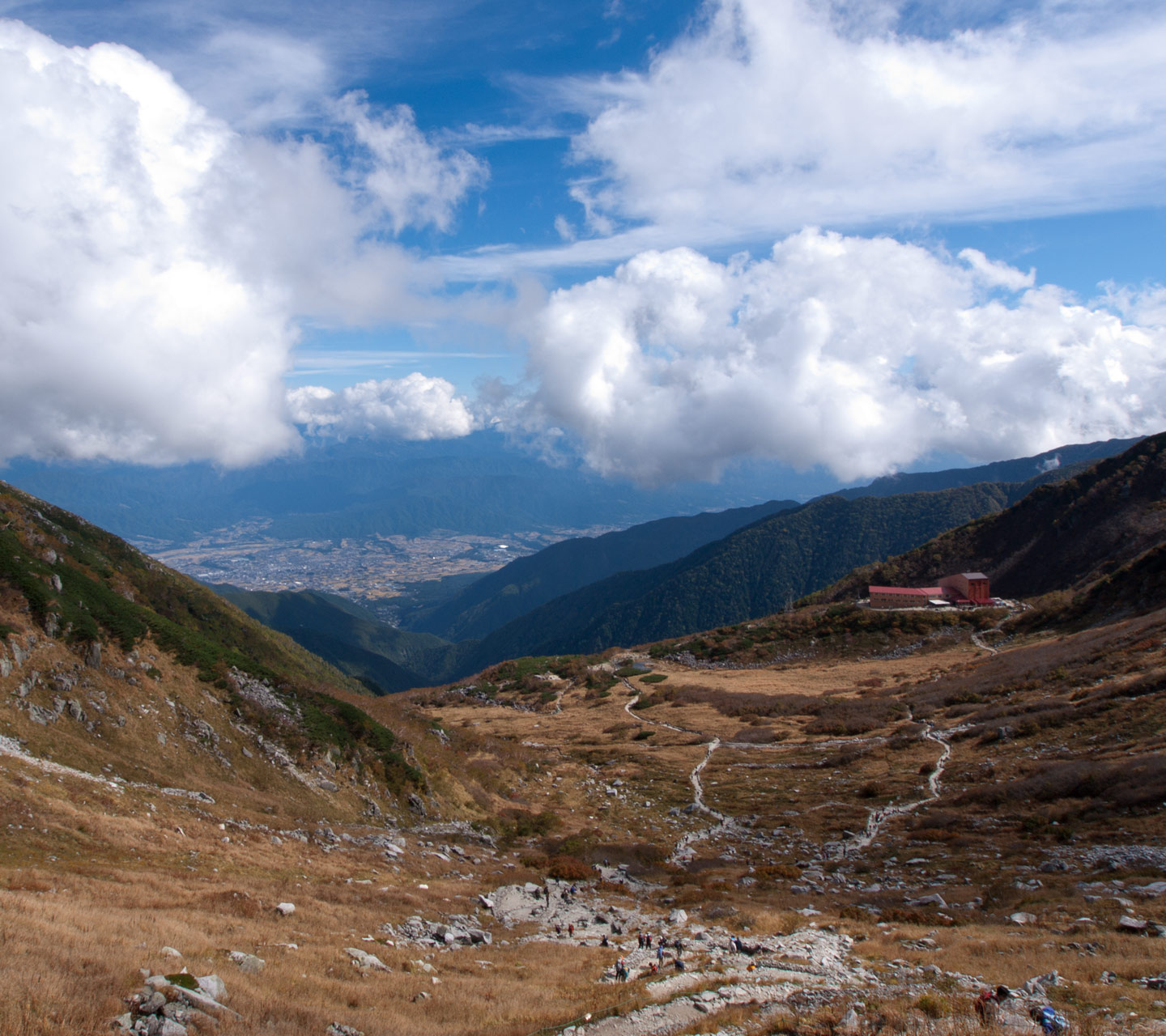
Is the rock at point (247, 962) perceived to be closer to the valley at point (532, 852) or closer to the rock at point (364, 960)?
the valley at point (532, 852)

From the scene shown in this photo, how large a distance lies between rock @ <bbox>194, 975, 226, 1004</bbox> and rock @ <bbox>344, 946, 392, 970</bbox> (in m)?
3.12

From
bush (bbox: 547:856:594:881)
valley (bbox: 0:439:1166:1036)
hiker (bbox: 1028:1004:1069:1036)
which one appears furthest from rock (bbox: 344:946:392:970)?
hiker (bbox: 1028:1004:1069:1036)

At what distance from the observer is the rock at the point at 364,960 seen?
11422 millimetres

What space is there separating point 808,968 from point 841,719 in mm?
33818

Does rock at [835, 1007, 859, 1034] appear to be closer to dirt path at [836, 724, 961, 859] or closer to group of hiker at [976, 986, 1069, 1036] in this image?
group of hiker at [976, 986, 1069, 1036]

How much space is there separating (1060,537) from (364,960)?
379ft

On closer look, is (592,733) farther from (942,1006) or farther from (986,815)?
(942,1006)

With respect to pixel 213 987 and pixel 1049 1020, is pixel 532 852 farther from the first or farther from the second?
pixel 1049 1020

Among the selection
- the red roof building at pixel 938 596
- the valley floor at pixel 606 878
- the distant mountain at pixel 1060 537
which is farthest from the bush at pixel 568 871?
the distant mountain at pixel 1060 537

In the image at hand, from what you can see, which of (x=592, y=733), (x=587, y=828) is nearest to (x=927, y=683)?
(x=592, y=733)

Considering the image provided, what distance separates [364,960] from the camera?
38.0ft

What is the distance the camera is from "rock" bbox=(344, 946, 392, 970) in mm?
11422

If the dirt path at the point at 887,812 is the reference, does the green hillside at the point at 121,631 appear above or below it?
above

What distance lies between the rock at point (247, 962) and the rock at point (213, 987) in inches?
47.8
